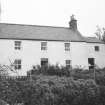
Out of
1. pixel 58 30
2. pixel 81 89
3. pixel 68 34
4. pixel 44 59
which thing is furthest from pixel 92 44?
pixel 81 89

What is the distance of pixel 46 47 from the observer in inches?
1004

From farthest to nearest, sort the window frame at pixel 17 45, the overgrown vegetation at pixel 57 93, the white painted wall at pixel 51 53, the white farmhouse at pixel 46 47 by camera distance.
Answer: the window frame at pixel 17 45 < the white farmhouse at pixel 46 47 < the white painted wall at pixel 51 53 < the overgrown vegetation at pixel 57 93

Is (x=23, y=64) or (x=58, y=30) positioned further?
(x=58, y=30)

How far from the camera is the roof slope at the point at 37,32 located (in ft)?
81.6

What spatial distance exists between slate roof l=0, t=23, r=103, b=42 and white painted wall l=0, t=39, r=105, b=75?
785 millimetres

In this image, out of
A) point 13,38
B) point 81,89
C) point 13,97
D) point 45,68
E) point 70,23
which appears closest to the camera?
point 13,97

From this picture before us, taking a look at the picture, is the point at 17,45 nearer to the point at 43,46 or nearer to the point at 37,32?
the point at 43,46

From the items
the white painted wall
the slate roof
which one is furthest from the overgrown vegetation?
the slate roof

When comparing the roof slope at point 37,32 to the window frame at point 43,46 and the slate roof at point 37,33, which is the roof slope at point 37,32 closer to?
the slate roof at point 37,33

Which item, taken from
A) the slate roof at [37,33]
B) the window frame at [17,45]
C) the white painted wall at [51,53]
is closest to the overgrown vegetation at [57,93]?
the white painted wall at [51,53]

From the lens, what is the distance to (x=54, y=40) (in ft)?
84.7

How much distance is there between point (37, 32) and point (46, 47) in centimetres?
324

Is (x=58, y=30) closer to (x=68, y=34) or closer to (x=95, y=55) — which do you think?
(x=68, y=34)

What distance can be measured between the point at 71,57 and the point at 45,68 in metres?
8.52
